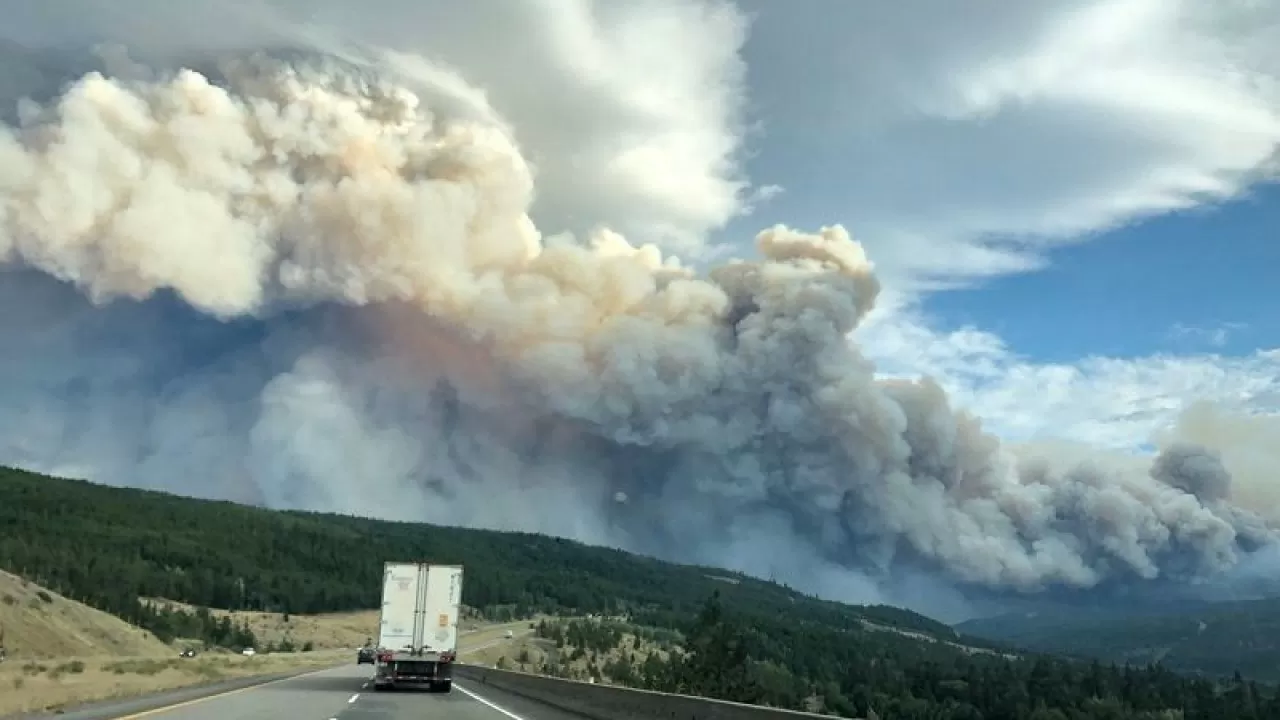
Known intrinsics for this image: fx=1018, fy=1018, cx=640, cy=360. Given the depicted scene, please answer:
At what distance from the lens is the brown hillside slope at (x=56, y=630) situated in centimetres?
7800

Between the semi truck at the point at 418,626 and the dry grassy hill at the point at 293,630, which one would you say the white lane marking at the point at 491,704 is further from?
the dry grassy hill at the point at 293,630

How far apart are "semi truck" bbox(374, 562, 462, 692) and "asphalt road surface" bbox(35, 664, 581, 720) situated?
1.51 m

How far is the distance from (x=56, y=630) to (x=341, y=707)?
71.2m

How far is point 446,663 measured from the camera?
39.9 metres

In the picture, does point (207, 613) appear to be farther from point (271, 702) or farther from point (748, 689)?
point (271, 702)

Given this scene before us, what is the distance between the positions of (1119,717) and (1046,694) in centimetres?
2716

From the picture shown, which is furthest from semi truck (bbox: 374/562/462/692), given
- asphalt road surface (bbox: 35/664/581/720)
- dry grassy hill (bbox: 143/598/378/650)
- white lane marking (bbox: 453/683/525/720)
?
dry grassy hill (bbox: 143/598/378/650)

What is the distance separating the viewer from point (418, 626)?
39.7 metres

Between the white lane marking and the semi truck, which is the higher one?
the semi truck

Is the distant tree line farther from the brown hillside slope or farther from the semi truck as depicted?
the semi truck

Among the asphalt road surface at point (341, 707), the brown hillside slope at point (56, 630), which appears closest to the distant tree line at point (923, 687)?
the brown hillside slope at point (56, 630)

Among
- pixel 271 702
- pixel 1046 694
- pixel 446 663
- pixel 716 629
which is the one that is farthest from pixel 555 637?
pixel 271 702

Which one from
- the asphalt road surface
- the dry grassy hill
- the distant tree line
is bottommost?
the distant tree line

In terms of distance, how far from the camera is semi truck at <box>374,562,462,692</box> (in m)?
39.5
